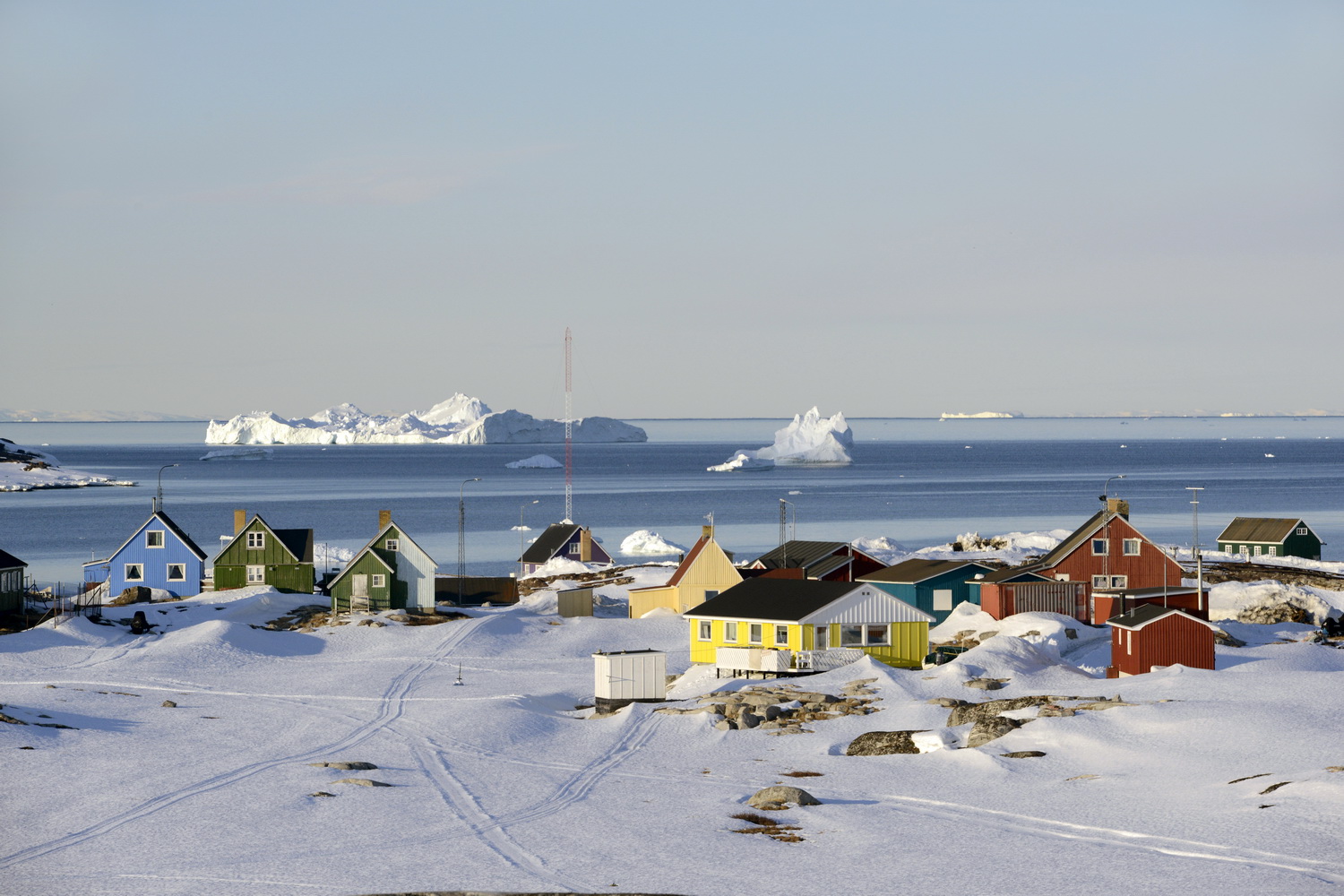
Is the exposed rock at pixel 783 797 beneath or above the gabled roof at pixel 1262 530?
beneath

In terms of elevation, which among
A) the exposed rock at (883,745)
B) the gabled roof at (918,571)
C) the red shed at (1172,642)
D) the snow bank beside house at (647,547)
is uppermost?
the gabled roof at (918,571)

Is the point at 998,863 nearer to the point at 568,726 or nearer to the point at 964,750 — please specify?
the point at 964,750

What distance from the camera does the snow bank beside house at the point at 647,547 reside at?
380ft

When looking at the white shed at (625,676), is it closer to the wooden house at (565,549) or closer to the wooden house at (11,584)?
the wooden house at (11,584)

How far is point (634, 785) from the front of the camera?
3334 cm

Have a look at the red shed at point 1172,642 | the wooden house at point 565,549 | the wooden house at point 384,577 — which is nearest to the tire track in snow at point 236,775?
the wooden house at point 384,577

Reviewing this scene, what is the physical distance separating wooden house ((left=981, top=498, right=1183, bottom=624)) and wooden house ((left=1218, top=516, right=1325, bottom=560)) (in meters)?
32.7

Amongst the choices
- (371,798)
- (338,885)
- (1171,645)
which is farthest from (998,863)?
(1171,645)

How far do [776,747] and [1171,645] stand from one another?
668 inches

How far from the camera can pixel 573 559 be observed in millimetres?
96250

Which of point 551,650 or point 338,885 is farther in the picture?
point 551,650

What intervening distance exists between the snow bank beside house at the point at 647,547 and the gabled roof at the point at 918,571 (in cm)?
5050

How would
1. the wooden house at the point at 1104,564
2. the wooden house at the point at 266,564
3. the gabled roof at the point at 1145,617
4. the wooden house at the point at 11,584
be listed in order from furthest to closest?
the wooden house at the point at 266,564
the wooden house at the point at 1104,564
the wooden house at the point at 11,584
the gabled roof at the point at 1145,617

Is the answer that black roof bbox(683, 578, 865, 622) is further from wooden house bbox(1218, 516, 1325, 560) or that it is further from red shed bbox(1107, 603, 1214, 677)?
wooden house bbox(1218, 516, 1325, 560)
